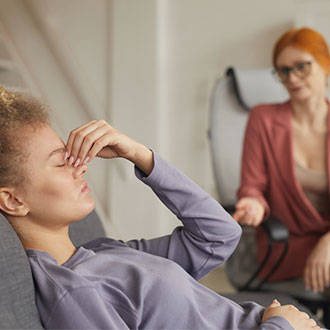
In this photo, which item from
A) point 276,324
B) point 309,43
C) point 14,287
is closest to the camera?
point 14,287

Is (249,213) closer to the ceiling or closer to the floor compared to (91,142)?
closer to the floor

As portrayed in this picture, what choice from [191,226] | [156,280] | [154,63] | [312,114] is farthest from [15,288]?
[154,63]

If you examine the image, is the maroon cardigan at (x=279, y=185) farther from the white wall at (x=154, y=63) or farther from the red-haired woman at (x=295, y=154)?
the white wall at (x=154, y=63)

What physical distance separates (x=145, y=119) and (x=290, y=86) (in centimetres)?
152

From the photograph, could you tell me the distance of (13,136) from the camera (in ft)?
3.43

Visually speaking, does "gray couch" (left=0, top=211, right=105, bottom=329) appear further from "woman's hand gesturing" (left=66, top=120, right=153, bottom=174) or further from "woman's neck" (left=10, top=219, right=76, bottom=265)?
"woman's hand gesturing" (left=66, top=120, right=153, bottom=174)

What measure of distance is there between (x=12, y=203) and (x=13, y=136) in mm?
123

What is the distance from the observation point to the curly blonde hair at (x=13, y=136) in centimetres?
104

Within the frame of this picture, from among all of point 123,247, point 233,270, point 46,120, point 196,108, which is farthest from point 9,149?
point 196,108

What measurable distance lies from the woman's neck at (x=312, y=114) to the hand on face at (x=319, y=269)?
502 mm

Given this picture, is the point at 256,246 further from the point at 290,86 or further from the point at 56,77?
the point at 56,77

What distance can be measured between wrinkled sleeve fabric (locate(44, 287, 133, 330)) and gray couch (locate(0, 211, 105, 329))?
4 cm

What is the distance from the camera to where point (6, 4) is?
12.3 feet

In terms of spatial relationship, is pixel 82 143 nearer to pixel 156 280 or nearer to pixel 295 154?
pixel 156 280
